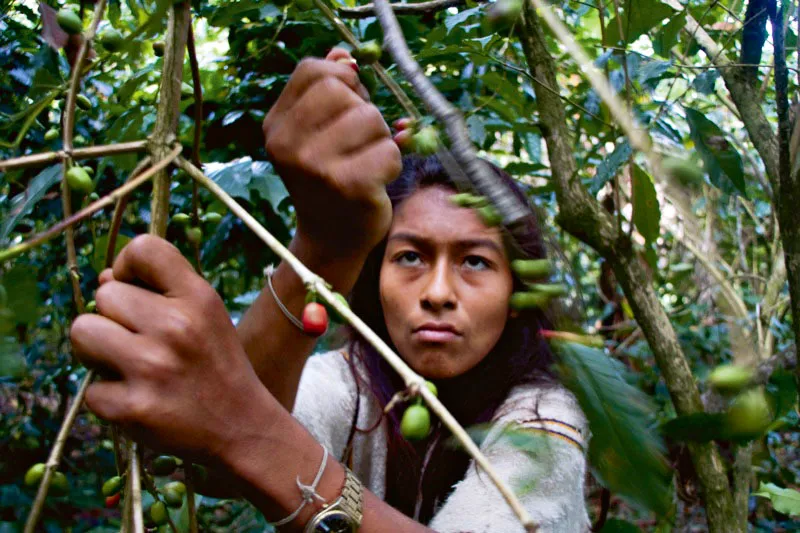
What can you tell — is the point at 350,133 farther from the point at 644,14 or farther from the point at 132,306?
the point at 644,14

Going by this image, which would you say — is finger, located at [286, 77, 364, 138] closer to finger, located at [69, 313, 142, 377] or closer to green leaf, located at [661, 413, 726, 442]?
finger, located at [69, 313, 142, 377]

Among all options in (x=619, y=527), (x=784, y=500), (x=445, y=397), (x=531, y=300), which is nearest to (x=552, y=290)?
(x=531, y=300)

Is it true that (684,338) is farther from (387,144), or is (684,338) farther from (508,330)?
(387,144)

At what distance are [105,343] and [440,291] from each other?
74 centimetres

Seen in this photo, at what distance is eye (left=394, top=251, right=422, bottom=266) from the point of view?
144 centimetres

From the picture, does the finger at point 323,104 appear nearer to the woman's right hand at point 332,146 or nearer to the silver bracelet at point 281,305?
the woman's right hand at point 332,146

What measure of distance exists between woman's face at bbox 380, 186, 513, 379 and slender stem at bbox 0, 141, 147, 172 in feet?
2.31

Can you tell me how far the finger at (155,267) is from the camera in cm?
73

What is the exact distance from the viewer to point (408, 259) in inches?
56.9

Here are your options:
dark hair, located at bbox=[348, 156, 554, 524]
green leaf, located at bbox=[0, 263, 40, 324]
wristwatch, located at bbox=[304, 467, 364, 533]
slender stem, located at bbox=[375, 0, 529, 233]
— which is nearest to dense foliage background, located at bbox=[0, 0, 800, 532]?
green leaf, located at bbox=[0, 263, 40, 324]

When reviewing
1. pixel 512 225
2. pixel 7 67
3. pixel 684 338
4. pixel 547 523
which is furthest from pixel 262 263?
pixel 684 338

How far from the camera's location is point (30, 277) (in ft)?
2.01

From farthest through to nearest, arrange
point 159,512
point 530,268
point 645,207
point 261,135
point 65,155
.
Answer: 1. point 261,135
2. point 645,207
3. point 159,512
4. point 65,155
5. point 530,268

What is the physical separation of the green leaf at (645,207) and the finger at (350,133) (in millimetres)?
505
